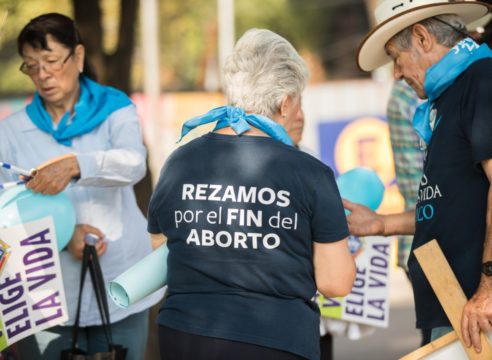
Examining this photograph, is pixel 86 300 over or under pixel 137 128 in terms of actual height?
under

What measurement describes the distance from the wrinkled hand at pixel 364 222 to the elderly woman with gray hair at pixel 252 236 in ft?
2.50

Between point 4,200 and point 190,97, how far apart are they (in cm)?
1100

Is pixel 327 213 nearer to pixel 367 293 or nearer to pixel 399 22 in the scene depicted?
pixel 399 22

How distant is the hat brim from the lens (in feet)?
Result: 10.8

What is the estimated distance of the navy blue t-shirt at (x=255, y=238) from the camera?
2945mm

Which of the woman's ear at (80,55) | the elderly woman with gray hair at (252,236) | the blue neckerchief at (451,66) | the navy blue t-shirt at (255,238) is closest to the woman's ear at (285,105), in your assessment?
the elderly woman with gray hair at (252,236)

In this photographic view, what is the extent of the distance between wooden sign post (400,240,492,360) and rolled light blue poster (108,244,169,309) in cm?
87

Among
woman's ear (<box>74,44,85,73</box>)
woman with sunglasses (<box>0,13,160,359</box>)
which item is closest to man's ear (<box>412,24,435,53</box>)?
woman with sunglasses (<box>0,13,160,359</box>)

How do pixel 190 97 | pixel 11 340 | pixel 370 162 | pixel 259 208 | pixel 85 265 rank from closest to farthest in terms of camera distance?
pixel 259 208
pixel 11 340
pixel 85 265
pixel 370 162
pixel 190 97

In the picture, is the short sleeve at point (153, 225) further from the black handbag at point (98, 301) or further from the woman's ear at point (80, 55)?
the woman's ear at point (80, 55)

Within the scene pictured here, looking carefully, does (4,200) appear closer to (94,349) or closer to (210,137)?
(94,349)

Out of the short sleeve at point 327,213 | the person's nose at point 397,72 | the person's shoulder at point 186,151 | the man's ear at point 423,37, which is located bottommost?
the short sleeve at point 327,213

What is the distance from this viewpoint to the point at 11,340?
3.70 meters

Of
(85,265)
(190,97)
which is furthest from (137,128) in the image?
(190,97)
